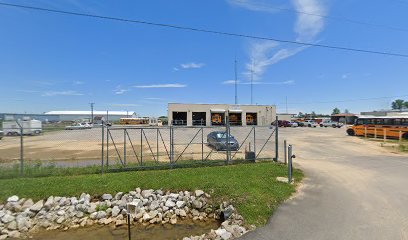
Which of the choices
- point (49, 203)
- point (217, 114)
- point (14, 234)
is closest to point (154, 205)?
point (49, 203)

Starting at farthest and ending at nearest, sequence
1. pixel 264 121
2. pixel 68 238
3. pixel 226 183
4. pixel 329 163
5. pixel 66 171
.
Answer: pixel 264 121 < pixel 329 163 < pixel 66 171 < pixel 226 183 < pixel 68 238

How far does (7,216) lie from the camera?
711 cm

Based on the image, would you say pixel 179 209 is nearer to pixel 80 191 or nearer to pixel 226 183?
pixel 226 183

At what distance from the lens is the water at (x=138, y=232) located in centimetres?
662

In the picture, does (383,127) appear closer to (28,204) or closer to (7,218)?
(28,204)

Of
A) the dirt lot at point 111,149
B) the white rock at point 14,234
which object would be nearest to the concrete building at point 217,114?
the dirt lot at point 111,149

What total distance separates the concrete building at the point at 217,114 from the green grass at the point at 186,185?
134ft

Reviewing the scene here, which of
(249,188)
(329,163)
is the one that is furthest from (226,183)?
(329,163)

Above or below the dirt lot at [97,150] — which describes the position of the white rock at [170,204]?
below

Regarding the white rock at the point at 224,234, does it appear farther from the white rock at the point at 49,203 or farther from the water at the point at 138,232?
the white rock at the point at 49,203

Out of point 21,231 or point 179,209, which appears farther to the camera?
point 179,209

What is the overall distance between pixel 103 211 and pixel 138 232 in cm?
153

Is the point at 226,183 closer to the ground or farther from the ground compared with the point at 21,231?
farther from the ground

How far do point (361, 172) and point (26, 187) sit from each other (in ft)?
44.7
